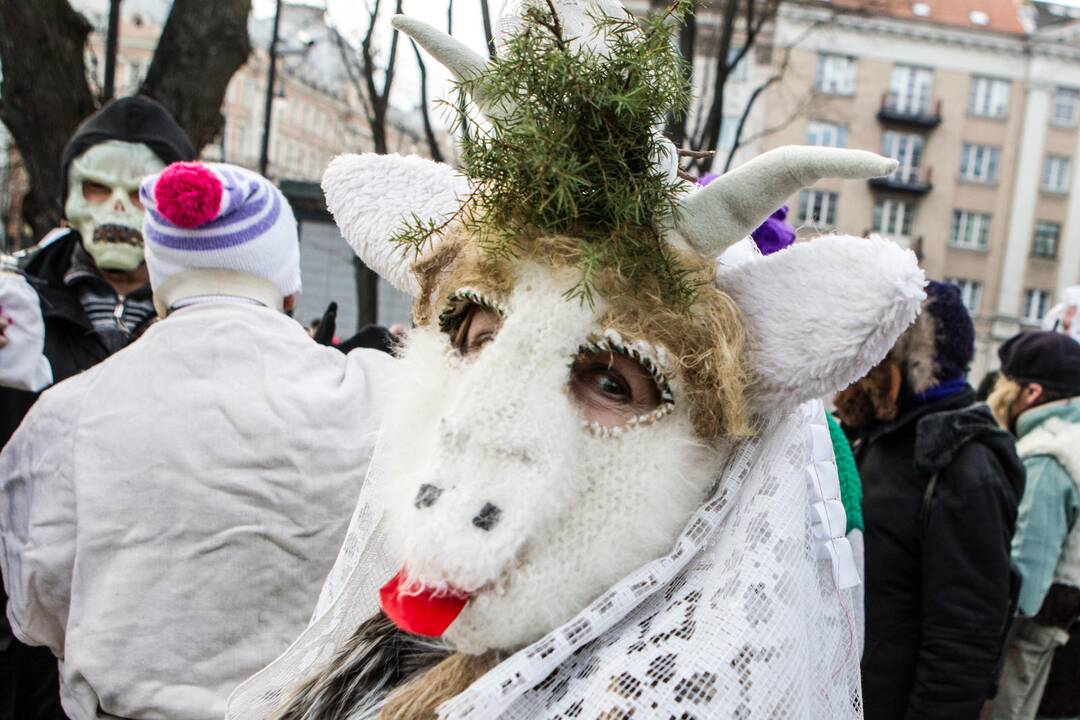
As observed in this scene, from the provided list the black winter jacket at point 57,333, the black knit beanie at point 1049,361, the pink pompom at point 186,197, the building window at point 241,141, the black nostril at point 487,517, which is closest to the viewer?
the black nostril at point 487,517

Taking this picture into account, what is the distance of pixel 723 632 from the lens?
40.0 inches

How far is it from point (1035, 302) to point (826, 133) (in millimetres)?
10555

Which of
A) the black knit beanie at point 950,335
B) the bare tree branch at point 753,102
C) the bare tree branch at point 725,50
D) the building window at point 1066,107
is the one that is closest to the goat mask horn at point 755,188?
the black knit beanie at point 950,335

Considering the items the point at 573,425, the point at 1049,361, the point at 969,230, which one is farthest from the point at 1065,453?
the point at 969,230

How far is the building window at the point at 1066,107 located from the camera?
102ft

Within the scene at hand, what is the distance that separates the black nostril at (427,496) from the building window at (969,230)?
112 ft

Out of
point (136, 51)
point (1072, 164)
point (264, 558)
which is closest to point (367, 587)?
point (264, 558)

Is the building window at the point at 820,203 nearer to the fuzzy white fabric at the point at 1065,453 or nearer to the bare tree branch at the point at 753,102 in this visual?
the bare tree branch at the point at 753,102

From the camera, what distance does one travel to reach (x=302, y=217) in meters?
7.13

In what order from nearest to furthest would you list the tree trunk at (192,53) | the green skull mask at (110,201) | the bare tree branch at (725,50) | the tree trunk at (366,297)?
the green skull mask at (110,201) → the tree trunk at (192,53) → the bare tree branch at (725,50) → the tree trunk at (366,297)

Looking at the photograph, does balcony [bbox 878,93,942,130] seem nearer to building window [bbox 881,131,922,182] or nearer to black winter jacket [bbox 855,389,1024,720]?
building window [bbox 881,131,922,182]

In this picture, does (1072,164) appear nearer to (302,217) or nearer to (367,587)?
(302,217)

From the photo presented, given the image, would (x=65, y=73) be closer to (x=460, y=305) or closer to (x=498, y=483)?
(x=460, y=305)

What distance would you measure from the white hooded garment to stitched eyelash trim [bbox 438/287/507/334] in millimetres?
742
